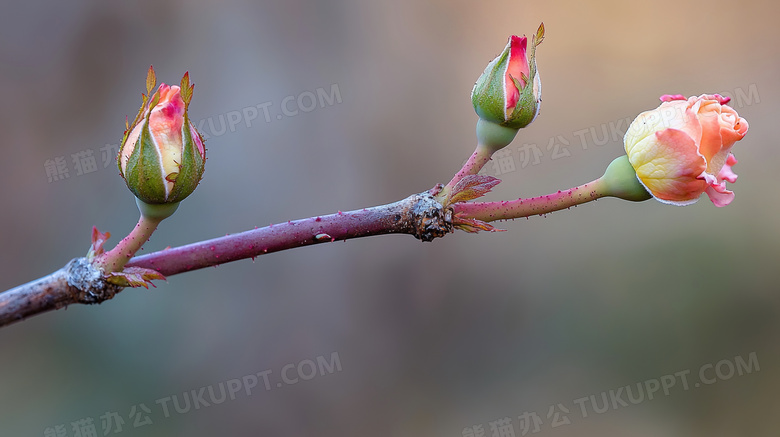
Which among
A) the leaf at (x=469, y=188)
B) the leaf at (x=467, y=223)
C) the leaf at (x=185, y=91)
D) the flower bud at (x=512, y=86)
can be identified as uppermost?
the leaf at (x=185, y=91)

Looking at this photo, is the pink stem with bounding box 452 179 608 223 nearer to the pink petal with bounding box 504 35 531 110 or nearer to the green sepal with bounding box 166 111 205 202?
the pink petal with bounding box 504 35 531 110

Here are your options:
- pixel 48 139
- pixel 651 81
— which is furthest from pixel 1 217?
pixel 651 81

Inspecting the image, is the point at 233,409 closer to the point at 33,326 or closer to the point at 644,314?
the point at 33,326

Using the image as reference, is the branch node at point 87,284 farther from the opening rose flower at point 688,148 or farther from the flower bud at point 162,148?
the opening rose flower at point 688,148

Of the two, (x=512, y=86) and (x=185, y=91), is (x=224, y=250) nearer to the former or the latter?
(x=185, y=91)

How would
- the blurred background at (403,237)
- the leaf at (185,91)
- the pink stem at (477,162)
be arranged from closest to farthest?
the leaf at (185,91), the pink stem at (477,162), the blurred background at (403,237)

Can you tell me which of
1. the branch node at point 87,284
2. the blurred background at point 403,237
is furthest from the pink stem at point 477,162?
the blurred background at point 403,237
